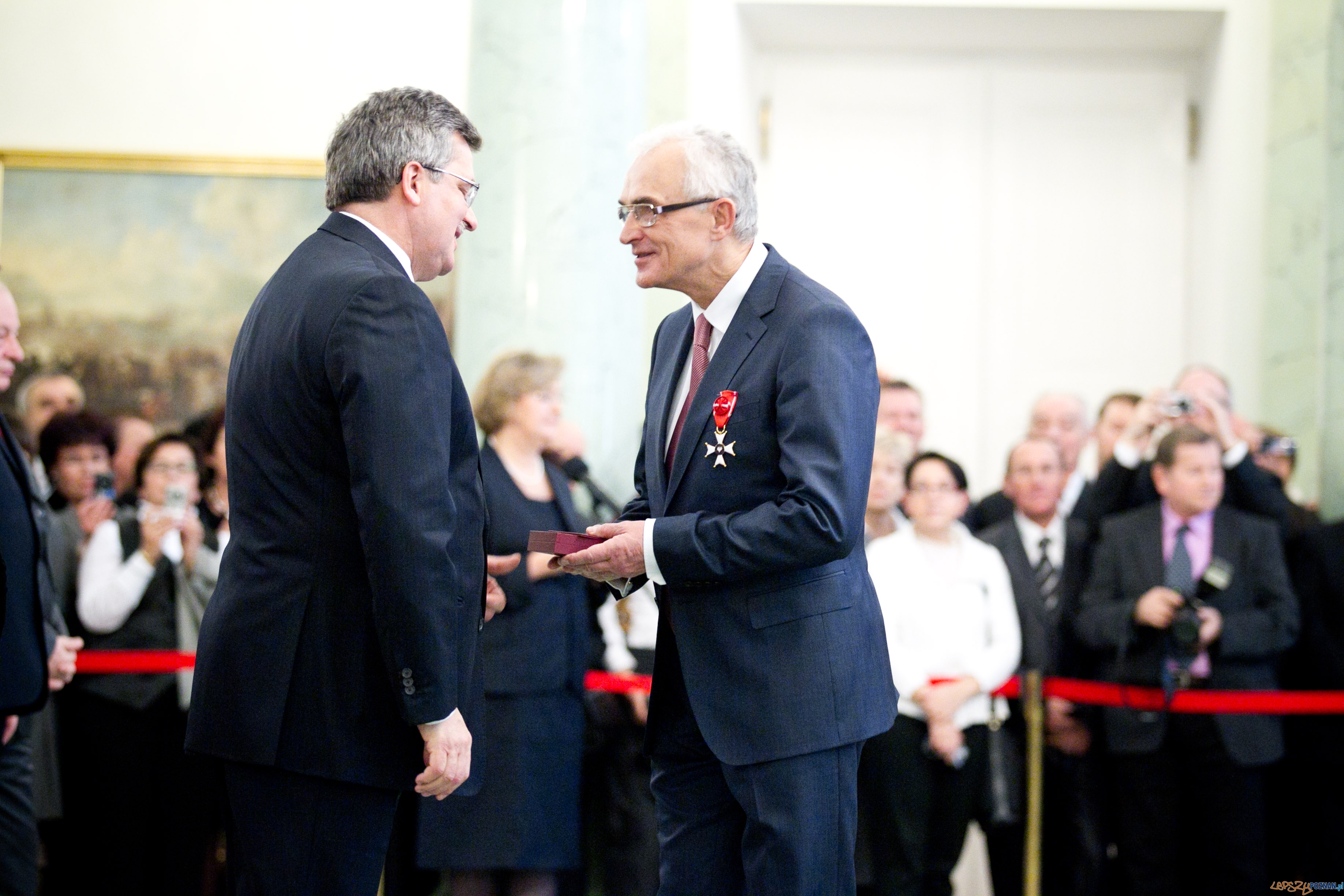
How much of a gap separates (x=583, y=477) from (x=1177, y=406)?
8.09 feet

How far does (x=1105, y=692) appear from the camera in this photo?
5.34 m

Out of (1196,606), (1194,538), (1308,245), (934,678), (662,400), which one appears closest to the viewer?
(662,400)

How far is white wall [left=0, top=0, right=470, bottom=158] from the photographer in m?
8.24

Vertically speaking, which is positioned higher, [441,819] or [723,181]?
[723,181]

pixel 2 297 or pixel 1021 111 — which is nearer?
pixel 2 297

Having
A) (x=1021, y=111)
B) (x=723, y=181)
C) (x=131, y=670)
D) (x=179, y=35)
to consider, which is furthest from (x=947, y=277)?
(x=723, y=181)

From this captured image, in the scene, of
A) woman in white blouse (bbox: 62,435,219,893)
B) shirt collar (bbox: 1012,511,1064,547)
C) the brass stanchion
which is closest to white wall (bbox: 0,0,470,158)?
woman in white blouse (bbox: 62,435,219,893)

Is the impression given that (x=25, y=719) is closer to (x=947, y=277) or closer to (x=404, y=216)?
(x=404, y=216)

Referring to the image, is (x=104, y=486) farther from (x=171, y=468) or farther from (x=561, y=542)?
(x=561, y=542)

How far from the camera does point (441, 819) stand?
4.71 metres

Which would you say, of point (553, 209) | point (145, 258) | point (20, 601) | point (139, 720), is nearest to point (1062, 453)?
point (553, 209)

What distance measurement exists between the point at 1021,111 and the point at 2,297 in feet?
21.6

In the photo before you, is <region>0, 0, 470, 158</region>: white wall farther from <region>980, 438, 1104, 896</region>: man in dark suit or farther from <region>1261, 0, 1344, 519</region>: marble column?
<region>1261, 0, 1344, 519</region>: marble column

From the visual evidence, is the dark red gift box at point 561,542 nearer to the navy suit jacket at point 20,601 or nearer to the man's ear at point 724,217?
the man's ear at point 724,217
